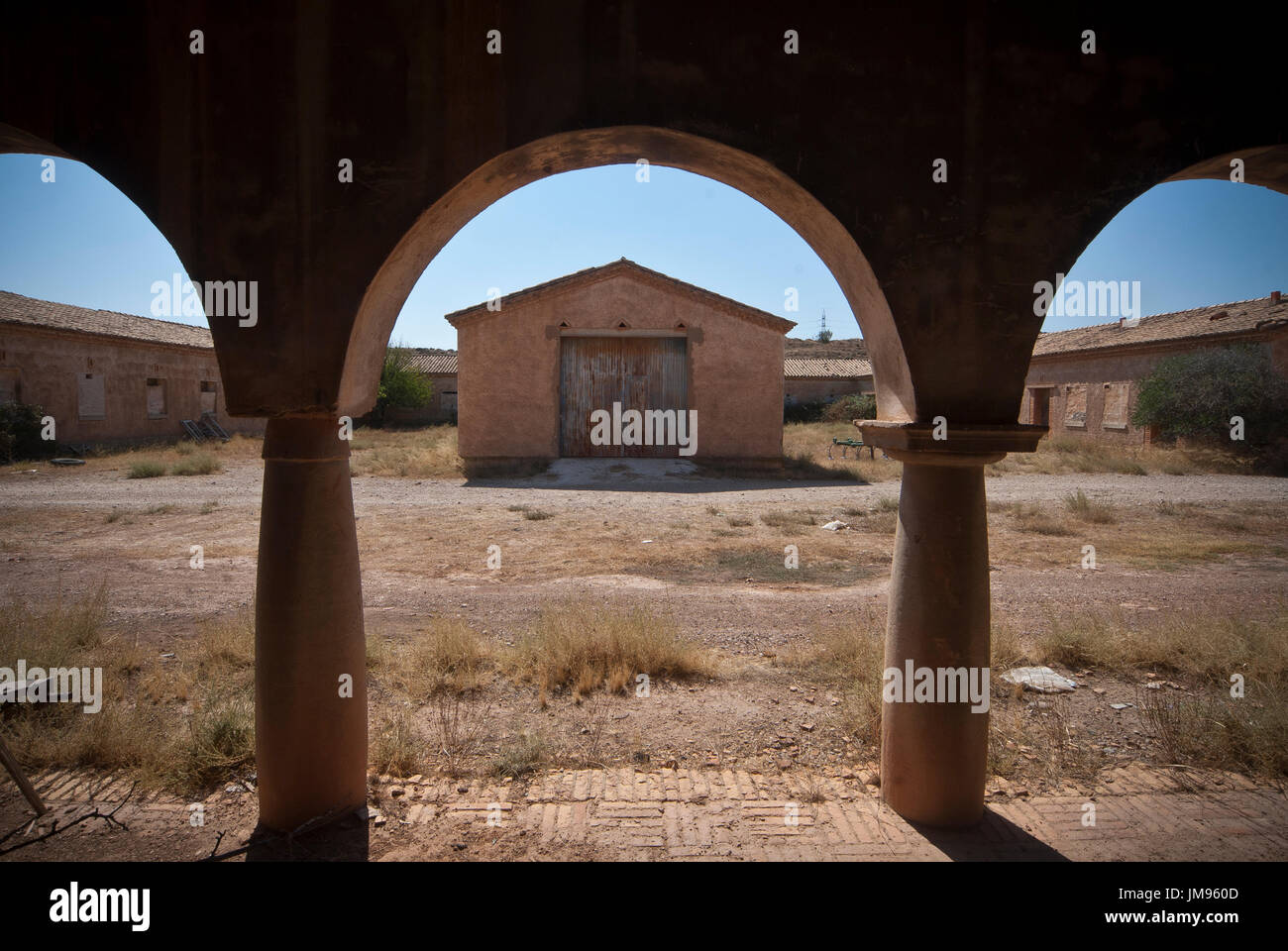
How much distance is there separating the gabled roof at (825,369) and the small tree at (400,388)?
18261 millimetres

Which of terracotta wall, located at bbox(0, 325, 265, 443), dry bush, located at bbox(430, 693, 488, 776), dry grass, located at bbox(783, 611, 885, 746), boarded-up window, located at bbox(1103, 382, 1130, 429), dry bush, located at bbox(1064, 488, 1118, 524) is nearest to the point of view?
dry bush, located at bbox(430, 693, 488, 776)

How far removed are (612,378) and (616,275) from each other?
2.51m

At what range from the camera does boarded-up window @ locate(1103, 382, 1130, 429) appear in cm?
2361

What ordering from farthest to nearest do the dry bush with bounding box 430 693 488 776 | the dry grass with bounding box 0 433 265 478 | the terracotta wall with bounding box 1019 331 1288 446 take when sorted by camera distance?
the terracotta wall with bounding box 1019 331 1288 446 → the dry grass with bounding box 0 433 265 478 → the dry bush with bounding box 430 693 488 776

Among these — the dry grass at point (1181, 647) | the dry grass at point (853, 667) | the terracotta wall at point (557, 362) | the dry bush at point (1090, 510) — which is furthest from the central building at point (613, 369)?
the dry grass at point (1181, 647)

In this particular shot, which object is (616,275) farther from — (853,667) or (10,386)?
(10,386)

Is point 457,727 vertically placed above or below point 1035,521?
below

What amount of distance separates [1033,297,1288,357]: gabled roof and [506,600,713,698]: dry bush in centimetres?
2277

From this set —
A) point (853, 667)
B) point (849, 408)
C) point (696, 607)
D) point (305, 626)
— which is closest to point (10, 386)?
point (696, 607)

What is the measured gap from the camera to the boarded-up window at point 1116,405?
23.6 m

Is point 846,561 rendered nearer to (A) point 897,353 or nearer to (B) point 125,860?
(A) point 897,353

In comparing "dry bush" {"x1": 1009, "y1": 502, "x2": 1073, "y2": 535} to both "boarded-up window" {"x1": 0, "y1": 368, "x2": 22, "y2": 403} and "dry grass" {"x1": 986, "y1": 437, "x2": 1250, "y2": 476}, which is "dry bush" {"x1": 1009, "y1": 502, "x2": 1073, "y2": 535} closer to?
"dry grass" {"x1": 986, "y1": 437, "x2": 1250, "y2": 476}

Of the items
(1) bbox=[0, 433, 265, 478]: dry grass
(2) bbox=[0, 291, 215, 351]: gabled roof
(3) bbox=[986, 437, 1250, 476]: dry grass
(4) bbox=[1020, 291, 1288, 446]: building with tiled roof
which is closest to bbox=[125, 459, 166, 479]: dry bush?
(1) bbox=[0, 433, 265, 478]: dry grass

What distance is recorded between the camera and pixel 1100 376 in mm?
25000
